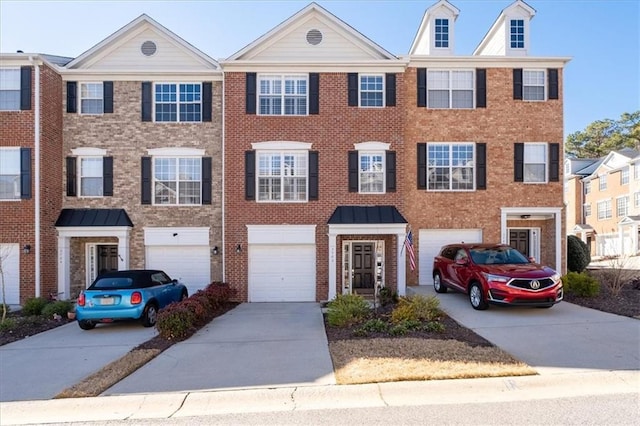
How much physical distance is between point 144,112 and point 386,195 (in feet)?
29.8

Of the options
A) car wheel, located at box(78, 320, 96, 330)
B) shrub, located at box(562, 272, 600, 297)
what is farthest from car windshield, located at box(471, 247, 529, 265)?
car wheel, located at box(78, 320, 96, 330)

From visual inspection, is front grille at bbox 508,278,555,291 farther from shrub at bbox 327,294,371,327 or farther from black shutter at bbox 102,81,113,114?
black shutter at bbox 102,81,113,114

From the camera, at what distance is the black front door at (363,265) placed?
1439 cm

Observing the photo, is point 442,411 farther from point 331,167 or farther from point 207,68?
point 207,68

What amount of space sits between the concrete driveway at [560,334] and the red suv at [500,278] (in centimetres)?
39

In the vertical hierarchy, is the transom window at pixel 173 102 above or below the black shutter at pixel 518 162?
above

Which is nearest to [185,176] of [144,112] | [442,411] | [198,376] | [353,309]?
[144,112]

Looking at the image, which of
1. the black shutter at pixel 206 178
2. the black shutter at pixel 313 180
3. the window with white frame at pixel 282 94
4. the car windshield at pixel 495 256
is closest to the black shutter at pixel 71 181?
the black shutter at pixel 206 178

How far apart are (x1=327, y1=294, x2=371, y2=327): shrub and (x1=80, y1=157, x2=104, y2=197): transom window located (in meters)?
9.96

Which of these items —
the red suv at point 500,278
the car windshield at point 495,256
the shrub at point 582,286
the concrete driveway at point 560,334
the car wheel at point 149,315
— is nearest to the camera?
the concrete driveway at point 560,334

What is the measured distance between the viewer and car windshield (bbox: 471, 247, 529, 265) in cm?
1114

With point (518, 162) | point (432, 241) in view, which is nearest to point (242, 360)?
point (432, 241)

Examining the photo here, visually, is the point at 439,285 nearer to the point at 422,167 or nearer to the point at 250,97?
the point at 422,167

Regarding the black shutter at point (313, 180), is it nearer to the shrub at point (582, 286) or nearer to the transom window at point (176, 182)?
the transom window at point (176, 182)
